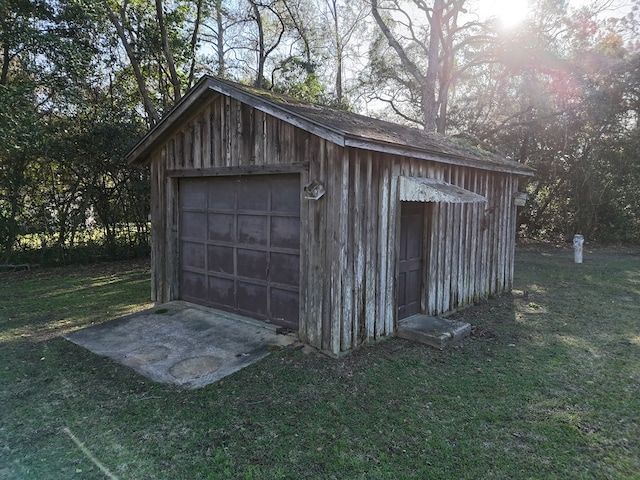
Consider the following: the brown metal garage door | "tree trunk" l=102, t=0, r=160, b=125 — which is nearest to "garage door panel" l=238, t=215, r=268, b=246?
the brown metal garage door

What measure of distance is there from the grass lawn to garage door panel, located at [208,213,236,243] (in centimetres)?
227

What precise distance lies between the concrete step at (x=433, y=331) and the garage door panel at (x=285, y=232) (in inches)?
75.4

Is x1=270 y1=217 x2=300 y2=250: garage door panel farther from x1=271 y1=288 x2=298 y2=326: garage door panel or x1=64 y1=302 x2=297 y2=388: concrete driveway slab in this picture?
x1=64 y1=302 x2=297 y2=388: concrete driveway slab

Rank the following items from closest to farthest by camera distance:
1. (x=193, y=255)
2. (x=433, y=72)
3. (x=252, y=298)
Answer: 1. (x=252, y=298)
2. (x=193, y=255)
3. (x=433, y=72)

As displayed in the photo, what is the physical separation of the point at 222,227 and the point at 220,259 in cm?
52

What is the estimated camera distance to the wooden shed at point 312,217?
4.74m

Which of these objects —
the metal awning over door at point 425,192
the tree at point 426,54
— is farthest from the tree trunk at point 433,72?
the metal awning over door at point 425,192

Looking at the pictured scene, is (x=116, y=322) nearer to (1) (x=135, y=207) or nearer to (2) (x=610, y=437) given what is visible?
(2) (x=610, y=437)

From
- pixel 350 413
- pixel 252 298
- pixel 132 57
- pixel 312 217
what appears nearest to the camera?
pixel 350 413

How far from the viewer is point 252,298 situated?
593 centimetres

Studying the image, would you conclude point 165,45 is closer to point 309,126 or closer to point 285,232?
point 285,232

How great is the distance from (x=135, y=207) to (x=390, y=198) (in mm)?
9928

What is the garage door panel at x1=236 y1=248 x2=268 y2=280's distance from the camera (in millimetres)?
5734

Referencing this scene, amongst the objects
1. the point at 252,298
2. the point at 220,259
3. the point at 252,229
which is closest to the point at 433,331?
the point at 252,298
